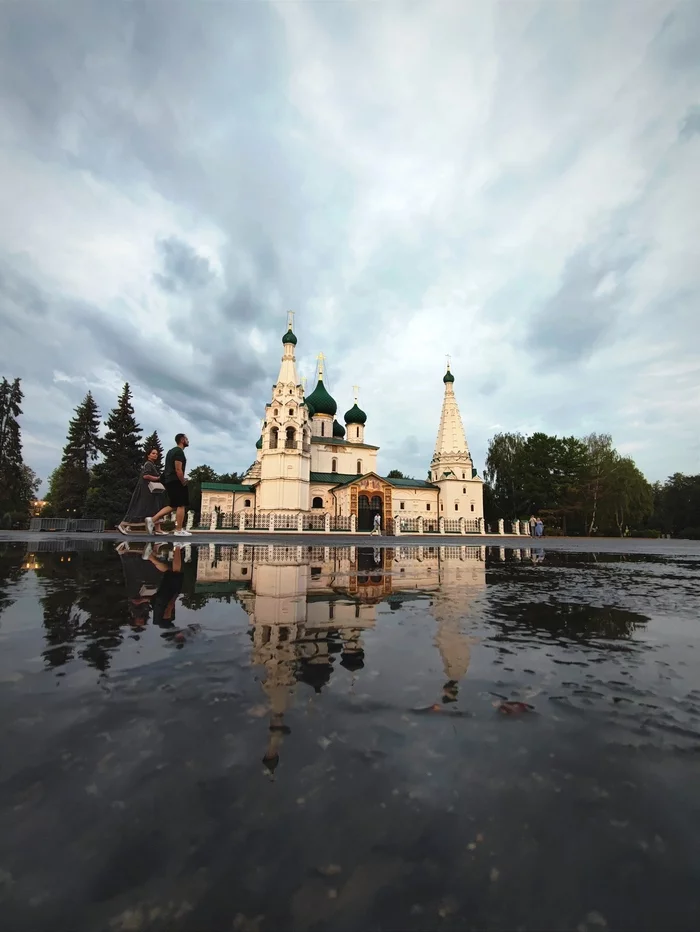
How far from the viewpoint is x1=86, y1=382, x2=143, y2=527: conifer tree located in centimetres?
4500

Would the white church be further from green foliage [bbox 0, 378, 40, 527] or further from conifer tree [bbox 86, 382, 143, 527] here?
green foliage [bbox 0, 378, 40, 527]

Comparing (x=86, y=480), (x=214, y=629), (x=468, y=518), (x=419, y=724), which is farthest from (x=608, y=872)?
(x=86, y=480)

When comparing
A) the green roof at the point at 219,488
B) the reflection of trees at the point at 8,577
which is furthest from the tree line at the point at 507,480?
the reflection of trees at the point at 8,577

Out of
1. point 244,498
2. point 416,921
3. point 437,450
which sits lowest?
point 416,921

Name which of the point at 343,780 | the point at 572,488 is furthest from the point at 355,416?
the point at 343,780

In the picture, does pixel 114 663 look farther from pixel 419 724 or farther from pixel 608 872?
pixel 608 872

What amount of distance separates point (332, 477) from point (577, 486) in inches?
1144

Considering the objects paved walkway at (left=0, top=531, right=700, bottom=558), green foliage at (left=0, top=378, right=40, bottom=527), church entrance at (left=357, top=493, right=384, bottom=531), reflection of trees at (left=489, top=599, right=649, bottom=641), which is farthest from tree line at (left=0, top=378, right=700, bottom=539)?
reflection of trees at (left=489, top=599, right=649, bottom=641)

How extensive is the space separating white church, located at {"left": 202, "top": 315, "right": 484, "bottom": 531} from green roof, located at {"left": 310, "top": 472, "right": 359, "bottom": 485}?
11 cm

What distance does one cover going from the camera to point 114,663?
10.7 feet

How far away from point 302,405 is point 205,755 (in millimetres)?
45365

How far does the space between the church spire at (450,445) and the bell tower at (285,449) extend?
18.4m

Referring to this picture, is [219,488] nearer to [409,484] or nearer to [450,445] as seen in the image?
[409,484]

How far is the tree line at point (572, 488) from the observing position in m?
52.0
